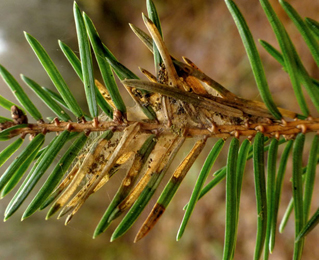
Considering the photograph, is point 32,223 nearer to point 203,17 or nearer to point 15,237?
point 15,237

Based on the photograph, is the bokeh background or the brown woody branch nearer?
the brown woody branch

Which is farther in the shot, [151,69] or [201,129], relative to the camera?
[151,69]

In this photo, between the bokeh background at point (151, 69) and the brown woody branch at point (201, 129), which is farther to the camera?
the bokeh background at point (151, 69)

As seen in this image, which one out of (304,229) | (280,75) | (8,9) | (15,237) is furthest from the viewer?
(15,237)

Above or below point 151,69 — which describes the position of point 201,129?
below

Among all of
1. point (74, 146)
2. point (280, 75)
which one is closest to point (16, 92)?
point (74, 146)

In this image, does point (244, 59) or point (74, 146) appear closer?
point (74, 146)

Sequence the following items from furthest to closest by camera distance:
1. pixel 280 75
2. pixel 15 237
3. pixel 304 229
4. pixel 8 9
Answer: pixel 15 237
pixel 8 9
pixel 280 75
pixel 304 229

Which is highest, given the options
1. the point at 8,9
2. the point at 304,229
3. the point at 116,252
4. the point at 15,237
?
the point at 8,9
